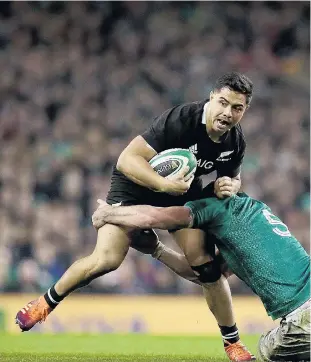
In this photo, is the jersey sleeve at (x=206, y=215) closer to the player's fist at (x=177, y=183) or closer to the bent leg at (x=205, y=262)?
the player's fist at (x=177, y=183)

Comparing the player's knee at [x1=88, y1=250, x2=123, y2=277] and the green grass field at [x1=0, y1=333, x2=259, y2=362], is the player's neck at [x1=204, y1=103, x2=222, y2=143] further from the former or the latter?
the green grass field at [x1=0, y1=333, x2=259, y2=362]

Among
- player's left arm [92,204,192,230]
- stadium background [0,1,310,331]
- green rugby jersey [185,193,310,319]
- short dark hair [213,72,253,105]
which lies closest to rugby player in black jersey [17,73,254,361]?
short dark hair [213,72,253,105]

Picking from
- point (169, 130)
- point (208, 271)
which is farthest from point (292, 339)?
point (169, 130)

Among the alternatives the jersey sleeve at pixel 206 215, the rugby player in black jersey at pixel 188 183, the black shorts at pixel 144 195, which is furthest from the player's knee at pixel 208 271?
the jersey sleeve at pixel 206 215

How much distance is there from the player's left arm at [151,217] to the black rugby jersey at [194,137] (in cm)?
55

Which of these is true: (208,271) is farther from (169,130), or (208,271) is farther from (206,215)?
(169,130)

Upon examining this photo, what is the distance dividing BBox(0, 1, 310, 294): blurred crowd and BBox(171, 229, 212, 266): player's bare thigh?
19.1 feet

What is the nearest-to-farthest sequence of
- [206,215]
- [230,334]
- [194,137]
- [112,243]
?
[206,215] → [112,243] → [194,137] → [230,334]

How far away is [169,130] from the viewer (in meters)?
6.38

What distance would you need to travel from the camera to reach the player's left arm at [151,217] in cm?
585

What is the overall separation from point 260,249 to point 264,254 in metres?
0.05

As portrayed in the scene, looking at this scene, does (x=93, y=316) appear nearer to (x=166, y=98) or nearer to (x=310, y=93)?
(x=166, y=98)

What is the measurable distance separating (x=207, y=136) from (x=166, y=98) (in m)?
9.73

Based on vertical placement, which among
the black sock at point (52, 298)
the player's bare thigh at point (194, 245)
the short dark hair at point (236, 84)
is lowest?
the black sock at point (52, 298)
